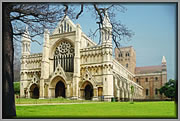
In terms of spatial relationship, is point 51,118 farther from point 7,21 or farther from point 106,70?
point 106,70

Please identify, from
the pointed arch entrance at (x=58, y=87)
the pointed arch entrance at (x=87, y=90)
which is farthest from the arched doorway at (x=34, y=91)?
the pointed arch entrance at (x=87, y=90)

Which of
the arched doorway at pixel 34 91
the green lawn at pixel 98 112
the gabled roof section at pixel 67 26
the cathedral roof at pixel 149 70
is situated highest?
the gabled roof section at pixel 67 26

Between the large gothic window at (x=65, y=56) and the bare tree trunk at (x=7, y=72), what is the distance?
3269 centimetres

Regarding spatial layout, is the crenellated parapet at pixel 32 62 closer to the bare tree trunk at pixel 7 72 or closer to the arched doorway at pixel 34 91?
the arched doorway at pixel 34 91

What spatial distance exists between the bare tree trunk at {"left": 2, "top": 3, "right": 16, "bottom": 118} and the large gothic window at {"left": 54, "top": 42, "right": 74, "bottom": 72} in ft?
107

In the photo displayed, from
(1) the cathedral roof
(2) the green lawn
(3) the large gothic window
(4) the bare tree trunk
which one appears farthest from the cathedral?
(1) the cathedral roof

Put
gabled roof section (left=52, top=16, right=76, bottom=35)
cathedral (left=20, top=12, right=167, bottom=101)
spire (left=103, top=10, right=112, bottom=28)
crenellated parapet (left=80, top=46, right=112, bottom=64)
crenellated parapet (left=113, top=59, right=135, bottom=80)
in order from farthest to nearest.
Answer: crenellated parapet (left=113, top=59, right=135, bottom=80) → gabled roof section (left=52, top=16, right=76, bottom=35) → crenellated parapet (left=80, top=46, right=112, bottom=64) → cathedral (left=20, top=12, right=167, bottom=101) → spire (left=103, top=10, right=112, bottom=28)

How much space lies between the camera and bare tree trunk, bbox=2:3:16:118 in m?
8.46

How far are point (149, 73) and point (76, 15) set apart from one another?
2630 inches

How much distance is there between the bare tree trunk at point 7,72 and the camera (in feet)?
27.8

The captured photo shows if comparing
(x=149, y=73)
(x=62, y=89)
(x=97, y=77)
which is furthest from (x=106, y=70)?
(x=149, y=73)

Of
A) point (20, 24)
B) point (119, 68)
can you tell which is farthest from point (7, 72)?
point (119, 68)

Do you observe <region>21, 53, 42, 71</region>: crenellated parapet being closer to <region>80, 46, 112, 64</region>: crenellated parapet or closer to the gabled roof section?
the gabled roof section

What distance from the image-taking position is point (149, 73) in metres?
74.4
